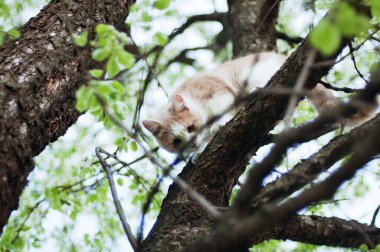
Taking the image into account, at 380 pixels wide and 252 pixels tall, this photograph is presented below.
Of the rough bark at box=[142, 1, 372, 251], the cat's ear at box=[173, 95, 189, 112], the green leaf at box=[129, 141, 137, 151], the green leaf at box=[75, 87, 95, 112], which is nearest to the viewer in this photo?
the green leaf at box=[75, 87, 95, 112]

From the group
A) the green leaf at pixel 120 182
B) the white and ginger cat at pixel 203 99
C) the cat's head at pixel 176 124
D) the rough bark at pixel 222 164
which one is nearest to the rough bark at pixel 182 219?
the rough bark at pixel 222 164

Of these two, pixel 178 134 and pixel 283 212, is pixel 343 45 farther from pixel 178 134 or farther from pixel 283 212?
pixel 178 134

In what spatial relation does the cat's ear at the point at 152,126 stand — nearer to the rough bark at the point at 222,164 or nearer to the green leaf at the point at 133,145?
the rough bark at the point at 222,164

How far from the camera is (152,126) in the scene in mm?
4707

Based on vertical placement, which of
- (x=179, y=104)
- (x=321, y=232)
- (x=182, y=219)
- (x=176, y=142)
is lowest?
(x=321, y=232)

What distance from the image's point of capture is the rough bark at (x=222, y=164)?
2529 mm

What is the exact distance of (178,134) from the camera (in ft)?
15.3

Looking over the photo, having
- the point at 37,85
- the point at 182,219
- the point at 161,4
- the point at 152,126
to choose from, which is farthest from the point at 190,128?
the point at 161,4

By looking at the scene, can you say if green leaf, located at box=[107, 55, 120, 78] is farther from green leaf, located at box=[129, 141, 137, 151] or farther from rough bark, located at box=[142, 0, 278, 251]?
green leaf, located at box=[129, 141, 137, 151]

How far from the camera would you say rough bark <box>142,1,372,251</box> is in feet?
8.30

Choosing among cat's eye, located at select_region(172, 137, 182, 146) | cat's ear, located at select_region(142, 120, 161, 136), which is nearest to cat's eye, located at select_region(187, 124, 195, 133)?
cat's eye, located at select_region(172, 137, 182, 146)

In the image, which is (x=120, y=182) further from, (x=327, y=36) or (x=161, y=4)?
(x=327, y=36)

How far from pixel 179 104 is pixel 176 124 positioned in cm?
21

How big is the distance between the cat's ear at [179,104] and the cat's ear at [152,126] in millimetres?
248
